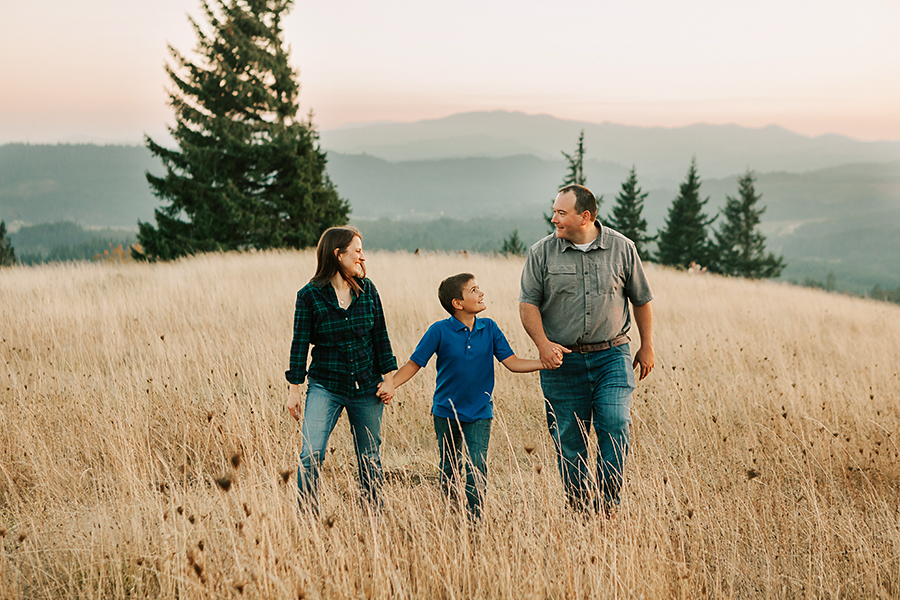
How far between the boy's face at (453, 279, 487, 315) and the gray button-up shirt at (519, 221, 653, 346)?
66 cm

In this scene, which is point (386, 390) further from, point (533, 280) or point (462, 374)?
point (533, 280)

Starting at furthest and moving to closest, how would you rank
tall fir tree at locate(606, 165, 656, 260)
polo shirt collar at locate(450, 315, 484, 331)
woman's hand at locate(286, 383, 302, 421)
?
tall fir tree at locate(606, 165, 656, 260) < polo shirt collar at locate(450, 315, 484, 331) < woman's hand at locate(286, 383, 302, 421)

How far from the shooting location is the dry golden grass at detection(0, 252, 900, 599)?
260 centimetres

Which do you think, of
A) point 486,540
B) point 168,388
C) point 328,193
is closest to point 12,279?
point 168,388

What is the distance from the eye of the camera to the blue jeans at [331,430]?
3.11 metres

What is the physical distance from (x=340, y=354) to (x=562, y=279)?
1.57 m

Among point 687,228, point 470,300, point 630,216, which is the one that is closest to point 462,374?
point 470,300

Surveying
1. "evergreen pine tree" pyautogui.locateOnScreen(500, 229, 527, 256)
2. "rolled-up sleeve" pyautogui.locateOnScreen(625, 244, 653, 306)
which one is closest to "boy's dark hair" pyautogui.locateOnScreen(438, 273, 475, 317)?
"rolled-up sleeve" pyautogui.locateOnScreen(625, 244, 653, 306)

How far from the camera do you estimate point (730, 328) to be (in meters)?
9.13

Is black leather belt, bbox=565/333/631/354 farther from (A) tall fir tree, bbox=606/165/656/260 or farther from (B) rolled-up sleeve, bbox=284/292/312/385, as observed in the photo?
(A) tall fir tree, bbox=606/165/656/260

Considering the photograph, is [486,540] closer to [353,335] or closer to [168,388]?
[353,335]

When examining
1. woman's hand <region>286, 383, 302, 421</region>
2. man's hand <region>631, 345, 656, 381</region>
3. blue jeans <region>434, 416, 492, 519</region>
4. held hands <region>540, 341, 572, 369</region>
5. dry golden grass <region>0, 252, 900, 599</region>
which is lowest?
dry golden grass <region>0, 252, 900, 599</region>

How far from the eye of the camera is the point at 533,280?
3689 mm

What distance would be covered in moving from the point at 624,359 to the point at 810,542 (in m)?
1.48
